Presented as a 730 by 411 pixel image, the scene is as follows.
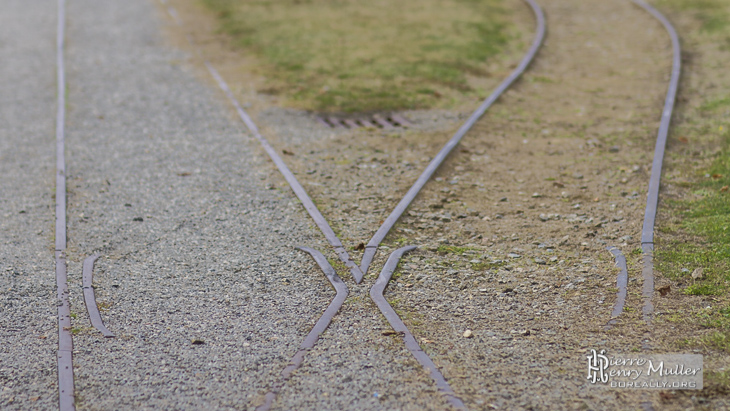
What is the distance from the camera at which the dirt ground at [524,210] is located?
4496 mm

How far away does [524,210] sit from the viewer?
6.80 m

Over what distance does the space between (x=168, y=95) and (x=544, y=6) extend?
371 inches

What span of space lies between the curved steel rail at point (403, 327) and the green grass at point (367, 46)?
459 centimetres

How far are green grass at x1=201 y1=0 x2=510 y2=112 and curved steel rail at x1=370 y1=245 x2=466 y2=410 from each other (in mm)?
4593

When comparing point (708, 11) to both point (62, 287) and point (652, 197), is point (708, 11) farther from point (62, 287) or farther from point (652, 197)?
point (62, 287)

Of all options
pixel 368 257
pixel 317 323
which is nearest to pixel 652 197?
pixel 368 257

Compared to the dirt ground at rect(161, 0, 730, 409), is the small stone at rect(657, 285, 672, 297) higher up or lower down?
higher up

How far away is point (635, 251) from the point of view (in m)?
5.78

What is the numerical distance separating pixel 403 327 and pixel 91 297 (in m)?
2.32

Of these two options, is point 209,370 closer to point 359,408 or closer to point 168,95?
point 359,408

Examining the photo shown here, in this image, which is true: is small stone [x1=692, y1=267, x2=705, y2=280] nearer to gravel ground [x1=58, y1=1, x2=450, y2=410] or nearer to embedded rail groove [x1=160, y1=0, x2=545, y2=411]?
embedded rail groove [x1=160, y1=0, x2=545, y2=411]

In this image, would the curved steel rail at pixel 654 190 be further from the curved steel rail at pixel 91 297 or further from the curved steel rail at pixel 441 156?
the curved steel rail at pixel 91 297

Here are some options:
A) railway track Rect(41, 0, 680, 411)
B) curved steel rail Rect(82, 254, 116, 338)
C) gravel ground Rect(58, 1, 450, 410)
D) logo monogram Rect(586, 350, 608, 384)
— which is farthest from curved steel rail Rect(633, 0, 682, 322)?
curved steel rail Rect(82, 254, 116, 338)

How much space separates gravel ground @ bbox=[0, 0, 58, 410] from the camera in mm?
4383
